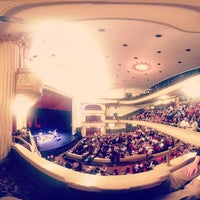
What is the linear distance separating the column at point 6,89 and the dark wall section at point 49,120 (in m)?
8.88

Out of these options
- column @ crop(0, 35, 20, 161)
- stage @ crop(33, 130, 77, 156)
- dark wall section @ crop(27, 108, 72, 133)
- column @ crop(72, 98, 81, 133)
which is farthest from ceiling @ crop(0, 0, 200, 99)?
column @ crop(72, 98, 81, 133)

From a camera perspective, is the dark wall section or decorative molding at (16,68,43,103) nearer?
decorative molding at (16,68,43,103)

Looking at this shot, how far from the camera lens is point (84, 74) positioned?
13.5 meters

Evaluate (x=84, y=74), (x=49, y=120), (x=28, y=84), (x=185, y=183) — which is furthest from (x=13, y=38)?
(x=49, y=120)

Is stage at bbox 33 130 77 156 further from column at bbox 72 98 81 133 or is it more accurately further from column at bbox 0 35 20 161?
column at bbox 0 35 20 161

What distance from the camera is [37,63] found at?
1062 centimetres

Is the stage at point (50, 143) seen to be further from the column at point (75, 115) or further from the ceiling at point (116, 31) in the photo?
the ceiling at point (116, 31)

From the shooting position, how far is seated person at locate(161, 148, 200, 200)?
1.67m

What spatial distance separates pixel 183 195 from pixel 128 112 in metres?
23.9

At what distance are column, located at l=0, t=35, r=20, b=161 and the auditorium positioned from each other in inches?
0.8

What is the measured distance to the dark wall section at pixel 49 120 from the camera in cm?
1396

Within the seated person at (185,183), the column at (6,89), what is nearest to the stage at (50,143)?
the column at (6,89)

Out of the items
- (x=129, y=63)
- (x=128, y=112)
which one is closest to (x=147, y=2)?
(x=129, y=63)

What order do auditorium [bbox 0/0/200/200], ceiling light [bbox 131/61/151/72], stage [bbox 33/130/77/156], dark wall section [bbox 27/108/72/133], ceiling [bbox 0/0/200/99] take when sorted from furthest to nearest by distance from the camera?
dark wall section [bbox 27/108/72/133] < ceiling light [bbox 131/61/151/72] < stage [bbox 33/130/77/156] < ceiling [bbox 0/0/200/99] < auditorium [bbox 0/0/200/200]
